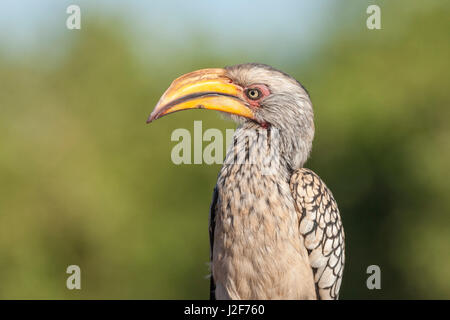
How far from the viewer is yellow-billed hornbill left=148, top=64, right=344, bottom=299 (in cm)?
340

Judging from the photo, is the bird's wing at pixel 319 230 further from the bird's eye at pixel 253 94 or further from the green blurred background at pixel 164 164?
the green blurred background at pixel 164 164

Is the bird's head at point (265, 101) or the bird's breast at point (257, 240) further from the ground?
the bird's head at point (265, 101)

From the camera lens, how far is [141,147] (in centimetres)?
1230

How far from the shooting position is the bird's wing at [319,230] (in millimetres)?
3602

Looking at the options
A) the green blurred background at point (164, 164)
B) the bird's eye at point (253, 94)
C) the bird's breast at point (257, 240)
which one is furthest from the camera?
the green blurred background at point (164, 164)

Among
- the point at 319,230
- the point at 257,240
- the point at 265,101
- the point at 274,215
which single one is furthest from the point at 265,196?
the point at 265,101

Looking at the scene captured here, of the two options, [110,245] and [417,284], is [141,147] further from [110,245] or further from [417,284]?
[417,284]

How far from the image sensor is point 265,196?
3.41 meters

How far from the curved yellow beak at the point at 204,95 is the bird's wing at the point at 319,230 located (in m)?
0.60

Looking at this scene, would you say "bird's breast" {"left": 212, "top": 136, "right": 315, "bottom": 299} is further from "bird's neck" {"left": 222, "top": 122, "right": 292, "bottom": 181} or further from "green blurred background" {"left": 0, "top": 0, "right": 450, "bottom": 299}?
"green blurred background" {"left": 0, "top": 0, "right": 450, "bottom": 299}

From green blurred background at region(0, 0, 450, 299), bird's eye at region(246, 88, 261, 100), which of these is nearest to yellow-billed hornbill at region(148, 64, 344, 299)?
bird's eye at region(246, 88, 261, 100)

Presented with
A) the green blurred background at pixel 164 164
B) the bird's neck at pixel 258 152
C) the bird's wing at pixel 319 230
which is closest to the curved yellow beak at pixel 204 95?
the bird's neck at pixel 258 152

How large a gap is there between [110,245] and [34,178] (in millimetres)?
2333
